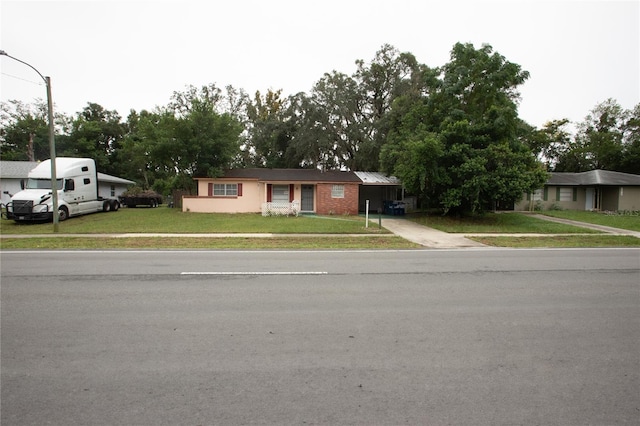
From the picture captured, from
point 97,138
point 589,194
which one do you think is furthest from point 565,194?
point 97,138

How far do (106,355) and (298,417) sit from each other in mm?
2343

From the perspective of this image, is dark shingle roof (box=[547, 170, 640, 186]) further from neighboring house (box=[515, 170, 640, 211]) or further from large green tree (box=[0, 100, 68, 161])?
large green tree (box=[0, 100, 68, 161])

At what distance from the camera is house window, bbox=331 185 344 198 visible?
26.0 m

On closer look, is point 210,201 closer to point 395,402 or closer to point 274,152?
point 274,152

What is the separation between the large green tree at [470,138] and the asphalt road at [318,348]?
1181 centimetres

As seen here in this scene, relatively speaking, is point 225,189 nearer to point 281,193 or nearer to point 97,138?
point 281,193

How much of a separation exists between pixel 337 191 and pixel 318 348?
72.9 ft

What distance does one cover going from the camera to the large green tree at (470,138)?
18.9 metres

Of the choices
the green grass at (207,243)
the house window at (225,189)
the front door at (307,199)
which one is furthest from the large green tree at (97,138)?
the green grass at (207,243)

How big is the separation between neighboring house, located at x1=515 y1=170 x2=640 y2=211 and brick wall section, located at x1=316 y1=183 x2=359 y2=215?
46.8 ft

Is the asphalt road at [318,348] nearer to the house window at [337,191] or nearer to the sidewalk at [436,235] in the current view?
the sidewalk at [436,235]

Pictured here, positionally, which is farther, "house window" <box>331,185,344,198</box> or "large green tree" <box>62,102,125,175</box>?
"large green tree" <box>62,102,125,175</box>

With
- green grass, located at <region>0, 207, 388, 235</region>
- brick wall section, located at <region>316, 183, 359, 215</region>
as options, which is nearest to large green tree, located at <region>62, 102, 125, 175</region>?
green grass, located at <region>0, 207, 388, 235</region>

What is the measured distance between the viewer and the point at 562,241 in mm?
14227
